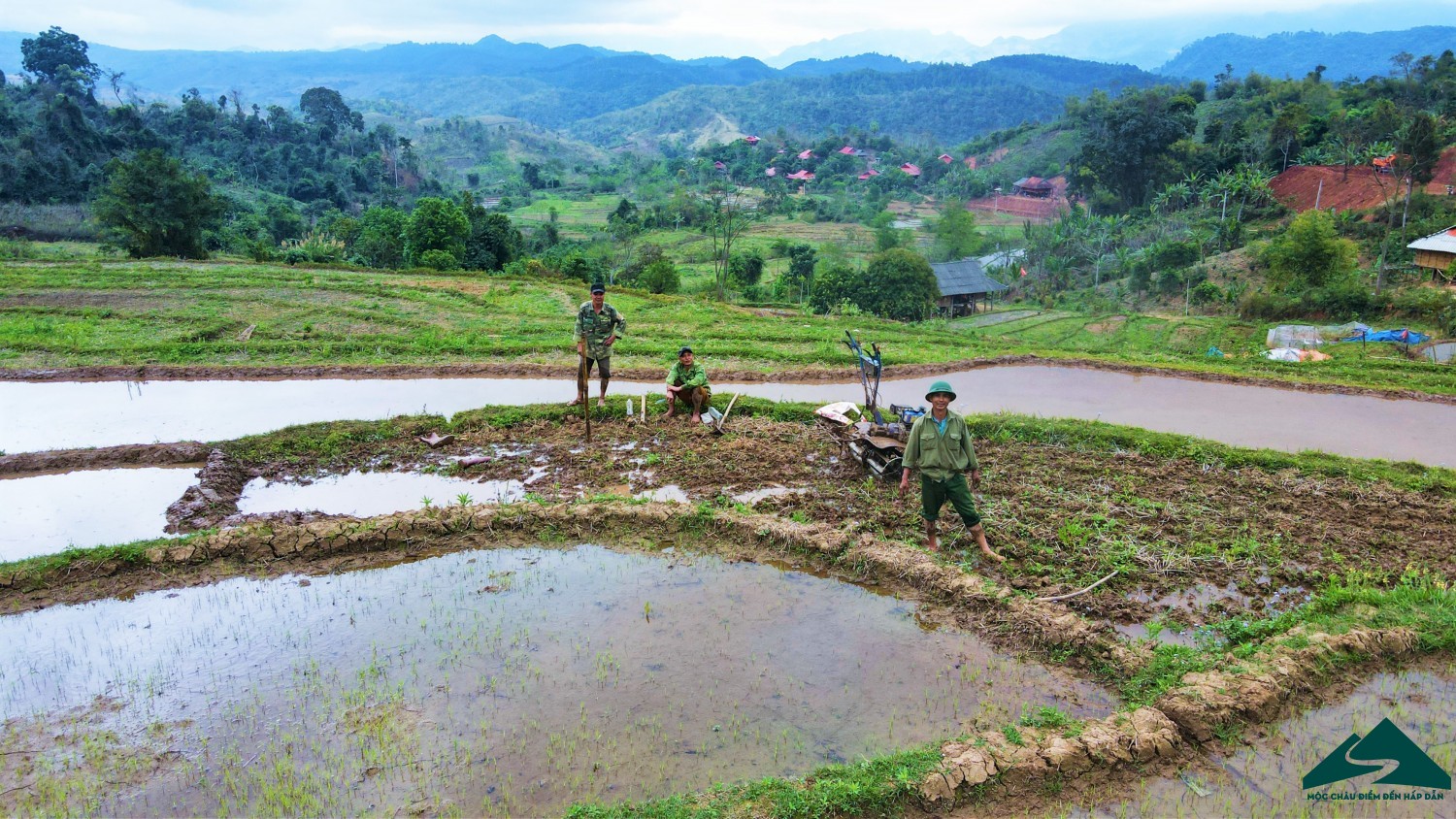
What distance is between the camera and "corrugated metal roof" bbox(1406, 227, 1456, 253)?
2448 cm

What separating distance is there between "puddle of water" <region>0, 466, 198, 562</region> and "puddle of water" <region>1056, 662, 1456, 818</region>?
8.60 metres

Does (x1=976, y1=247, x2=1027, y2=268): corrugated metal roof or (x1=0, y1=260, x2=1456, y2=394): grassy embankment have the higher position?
(x1=976, y1=247, x2=1027, y2=268): corrugated metal roof

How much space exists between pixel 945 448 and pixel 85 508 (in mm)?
8606

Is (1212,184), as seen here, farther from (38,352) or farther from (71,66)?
(71,66)

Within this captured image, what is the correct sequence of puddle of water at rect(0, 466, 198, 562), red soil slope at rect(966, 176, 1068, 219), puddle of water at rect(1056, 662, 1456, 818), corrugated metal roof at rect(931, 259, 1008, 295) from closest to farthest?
puddle of water at rect(1056, 662, 1456, 818), puddle of water at rect(0, 466, 198, 562), corrugated metal roof at rect(931, 259, 1008, 295), red soil slope at rect(966, 176, 1068, 219)

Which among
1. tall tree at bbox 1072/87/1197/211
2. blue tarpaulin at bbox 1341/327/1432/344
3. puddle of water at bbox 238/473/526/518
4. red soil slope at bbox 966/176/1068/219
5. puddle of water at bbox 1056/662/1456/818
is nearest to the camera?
puddle of water at bbox 1056/662/1456/818

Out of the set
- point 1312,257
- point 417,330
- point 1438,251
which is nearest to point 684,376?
point 417,330

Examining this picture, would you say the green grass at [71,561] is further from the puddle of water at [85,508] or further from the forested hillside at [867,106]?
the forested hillside at [867,106]

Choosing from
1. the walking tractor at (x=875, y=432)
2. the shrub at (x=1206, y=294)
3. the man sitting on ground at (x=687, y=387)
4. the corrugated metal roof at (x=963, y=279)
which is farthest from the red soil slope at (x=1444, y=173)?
the man sitting on ground at (x=687, y=387)

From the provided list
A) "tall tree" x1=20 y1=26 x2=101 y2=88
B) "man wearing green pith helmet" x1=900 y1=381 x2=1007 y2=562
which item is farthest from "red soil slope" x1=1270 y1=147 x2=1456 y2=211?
"tall tree" x1=20 y1=26 x2=101 y2=88

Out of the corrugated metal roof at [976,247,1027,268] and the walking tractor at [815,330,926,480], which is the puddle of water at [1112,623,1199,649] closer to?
the walking tractor at [815,330,926,480]

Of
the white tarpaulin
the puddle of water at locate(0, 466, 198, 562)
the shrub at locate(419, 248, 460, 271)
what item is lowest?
the puddle of water at locate(0, 466, 198, 562)

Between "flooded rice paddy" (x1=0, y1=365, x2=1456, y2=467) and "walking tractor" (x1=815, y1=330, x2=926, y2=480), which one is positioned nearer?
"walking tractor" (x1=815, y1=330, x2=926, y2=480)

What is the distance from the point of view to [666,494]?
8.88 meters
